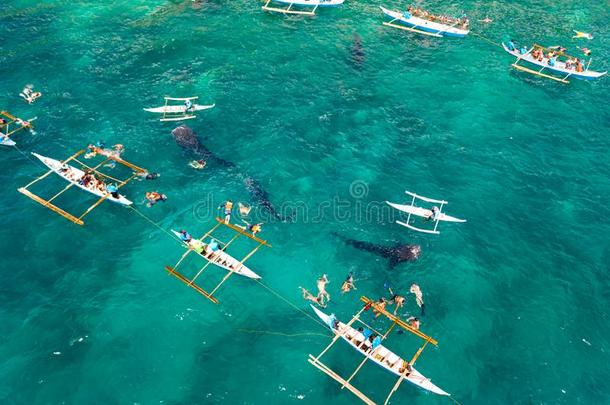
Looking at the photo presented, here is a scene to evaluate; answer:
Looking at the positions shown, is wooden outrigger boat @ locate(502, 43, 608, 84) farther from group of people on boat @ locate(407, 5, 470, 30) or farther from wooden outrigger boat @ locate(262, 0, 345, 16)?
wooden outrigger boat @ locate(262, 0, 345, 16)

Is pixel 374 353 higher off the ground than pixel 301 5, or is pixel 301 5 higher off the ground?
pixel 301 5

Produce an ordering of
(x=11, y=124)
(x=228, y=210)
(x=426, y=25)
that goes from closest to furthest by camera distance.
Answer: (x=228, y=210)
(x=11, y=124)
(x=426, y=25)

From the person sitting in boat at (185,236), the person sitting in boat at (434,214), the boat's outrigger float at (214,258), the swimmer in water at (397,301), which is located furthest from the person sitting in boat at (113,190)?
the person sitting in boat at (434,214)

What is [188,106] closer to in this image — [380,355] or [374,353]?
[374,353]

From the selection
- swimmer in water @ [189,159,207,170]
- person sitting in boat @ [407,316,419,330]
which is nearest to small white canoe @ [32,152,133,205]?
swimmer in water @ [189,159,207,170]

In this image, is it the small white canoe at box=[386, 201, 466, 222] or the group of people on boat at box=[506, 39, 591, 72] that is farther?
the group of people on boat at box=[506, 39, 591, 72]

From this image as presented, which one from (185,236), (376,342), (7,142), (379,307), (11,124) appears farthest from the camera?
(11,124)

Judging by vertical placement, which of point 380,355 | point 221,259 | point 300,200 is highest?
point 300,200

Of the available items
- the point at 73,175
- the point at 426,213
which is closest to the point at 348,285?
the point at 426,213
